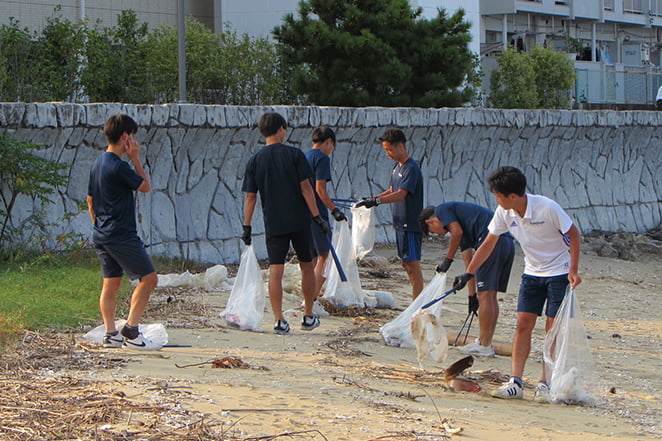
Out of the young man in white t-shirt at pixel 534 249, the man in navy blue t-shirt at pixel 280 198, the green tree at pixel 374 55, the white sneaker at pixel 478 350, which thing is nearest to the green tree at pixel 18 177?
the man in navy blue t-shirt at pixel 280 198

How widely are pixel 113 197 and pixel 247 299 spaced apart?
1.55 meters

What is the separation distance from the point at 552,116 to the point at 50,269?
10.0 meters

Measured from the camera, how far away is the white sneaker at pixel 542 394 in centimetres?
589

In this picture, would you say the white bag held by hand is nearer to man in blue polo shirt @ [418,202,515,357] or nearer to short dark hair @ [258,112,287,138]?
short dark hair @ [258,112,287,138]

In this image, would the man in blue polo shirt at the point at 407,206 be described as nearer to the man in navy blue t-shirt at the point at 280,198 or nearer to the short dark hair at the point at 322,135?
the short dark hair at the point at 322,135

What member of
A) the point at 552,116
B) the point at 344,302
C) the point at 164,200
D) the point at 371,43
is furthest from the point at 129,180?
the point at 371,43

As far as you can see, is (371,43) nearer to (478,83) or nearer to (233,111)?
(478,83)

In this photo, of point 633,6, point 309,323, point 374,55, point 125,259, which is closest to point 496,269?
point 309,323

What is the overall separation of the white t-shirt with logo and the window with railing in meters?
38.9

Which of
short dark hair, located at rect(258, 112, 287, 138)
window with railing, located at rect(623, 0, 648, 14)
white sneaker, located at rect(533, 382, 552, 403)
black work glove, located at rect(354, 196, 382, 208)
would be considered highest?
window with railing, located at rect(623, 0, 648, 14)

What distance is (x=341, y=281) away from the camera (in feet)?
27.8

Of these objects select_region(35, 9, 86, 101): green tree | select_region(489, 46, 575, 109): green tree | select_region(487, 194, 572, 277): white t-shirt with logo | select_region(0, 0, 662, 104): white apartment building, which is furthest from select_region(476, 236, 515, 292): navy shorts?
select_region(489, 46, 575, 109): green tree

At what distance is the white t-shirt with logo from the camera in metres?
5.83

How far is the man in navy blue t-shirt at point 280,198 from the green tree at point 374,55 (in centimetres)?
1369
